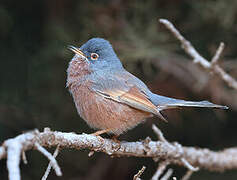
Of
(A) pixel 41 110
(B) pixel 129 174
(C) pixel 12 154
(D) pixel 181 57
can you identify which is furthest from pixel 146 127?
(C) pixel 12 154

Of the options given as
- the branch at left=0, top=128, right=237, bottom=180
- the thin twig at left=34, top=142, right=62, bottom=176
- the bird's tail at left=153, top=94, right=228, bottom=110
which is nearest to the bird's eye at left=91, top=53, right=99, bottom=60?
the bird's tail at left=153, top=94, right=228, bottom=110

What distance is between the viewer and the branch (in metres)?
2.44

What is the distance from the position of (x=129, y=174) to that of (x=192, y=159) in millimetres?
1961

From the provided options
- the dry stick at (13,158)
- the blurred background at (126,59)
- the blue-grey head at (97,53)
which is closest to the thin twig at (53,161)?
the dry stick at (13,158)

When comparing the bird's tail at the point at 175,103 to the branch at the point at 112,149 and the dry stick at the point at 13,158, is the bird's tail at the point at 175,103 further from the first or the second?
the dry stick at the point at 13,158

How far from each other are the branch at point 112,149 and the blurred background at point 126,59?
120 cm

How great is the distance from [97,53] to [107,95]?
653mm

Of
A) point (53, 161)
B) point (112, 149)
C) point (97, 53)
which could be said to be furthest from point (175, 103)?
point (53, 161)

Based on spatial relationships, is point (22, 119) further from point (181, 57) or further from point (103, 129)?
point (181, 57)

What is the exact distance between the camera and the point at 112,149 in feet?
13.7

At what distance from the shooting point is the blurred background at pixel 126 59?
6.12 m

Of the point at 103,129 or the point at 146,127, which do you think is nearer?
the point at 103,129

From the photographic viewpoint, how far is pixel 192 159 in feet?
17.0

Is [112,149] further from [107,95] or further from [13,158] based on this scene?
[13,158]
